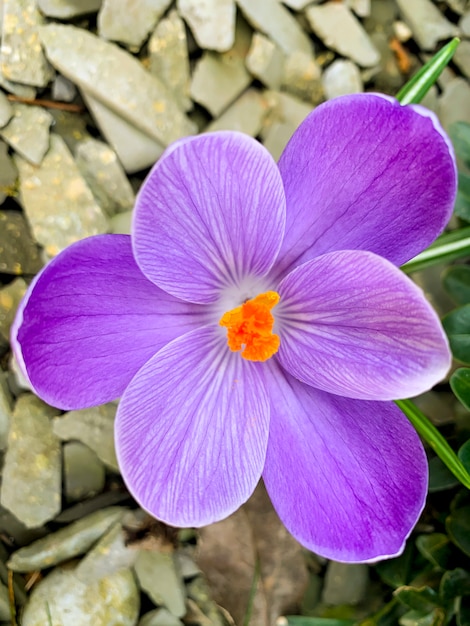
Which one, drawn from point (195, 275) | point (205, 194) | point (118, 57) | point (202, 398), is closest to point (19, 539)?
point (202, 398)

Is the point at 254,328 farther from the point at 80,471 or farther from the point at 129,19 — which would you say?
the point at 129,19

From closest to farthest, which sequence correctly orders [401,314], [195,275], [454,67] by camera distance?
[401,314] < [195,275] < [454,67]

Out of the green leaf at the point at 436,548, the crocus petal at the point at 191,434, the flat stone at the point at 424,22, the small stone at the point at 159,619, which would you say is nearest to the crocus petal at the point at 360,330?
the crocus petal at the point at 191,434

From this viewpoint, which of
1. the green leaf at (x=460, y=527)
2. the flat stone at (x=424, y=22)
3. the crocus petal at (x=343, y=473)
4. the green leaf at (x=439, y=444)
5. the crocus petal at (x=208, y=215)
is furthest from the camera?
the flat stone at (x=424, y=22)

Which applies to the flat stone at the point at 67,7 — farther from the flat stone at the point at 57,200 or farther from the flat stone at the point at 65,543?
the flat stone at the point at 65,543

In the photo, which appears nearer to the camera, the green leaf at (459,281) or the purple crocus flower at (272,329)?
the purple crocus flower at (272,329)

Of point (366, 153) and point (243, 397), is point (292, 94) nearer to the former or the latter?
point (366, 153)
